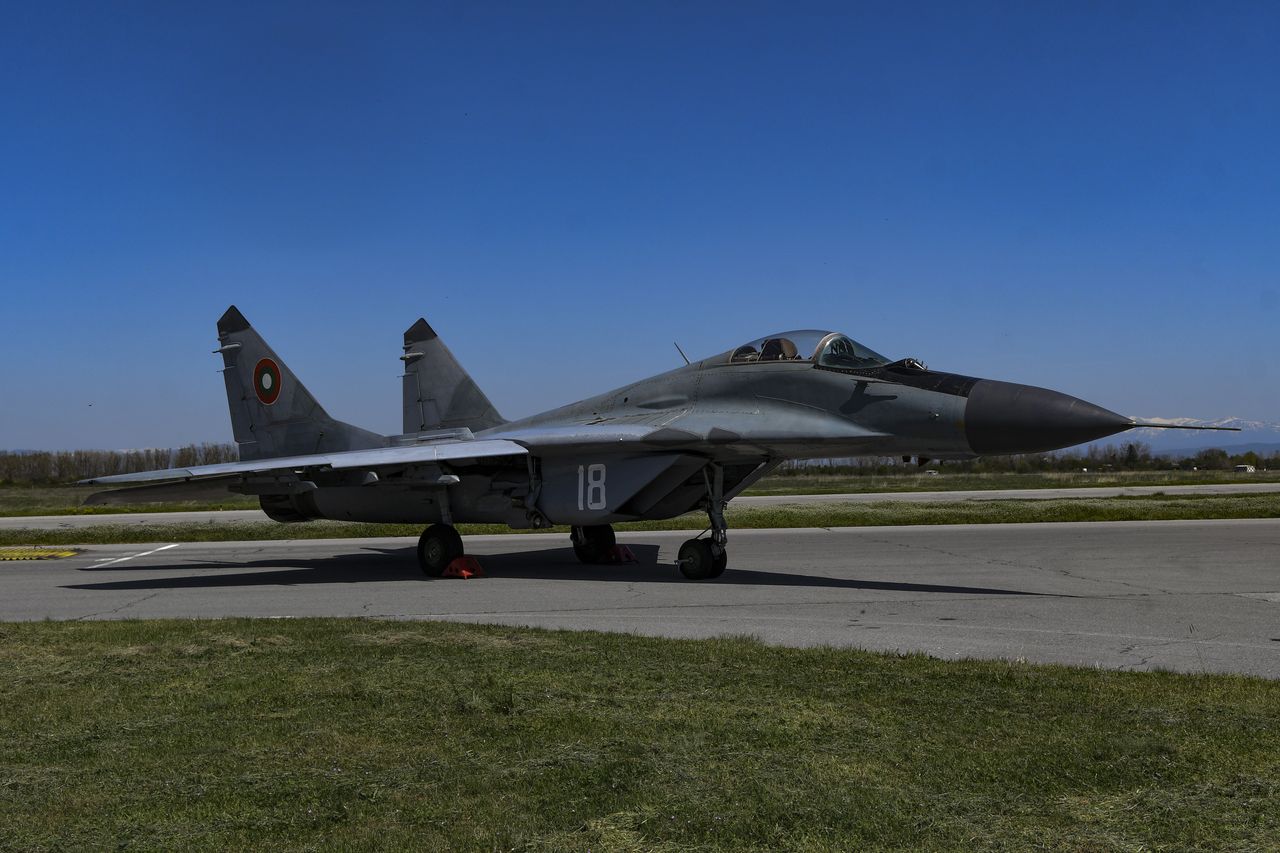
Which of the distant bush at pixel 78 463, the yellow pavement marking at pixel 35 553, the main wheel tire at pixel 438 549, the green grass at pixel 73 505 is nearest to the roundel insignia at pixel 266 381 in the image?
the main wheel tire at pixel 438 549

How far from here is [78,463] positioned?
8062 centimetres

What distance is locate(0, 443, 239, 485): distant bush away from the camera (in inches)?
2859

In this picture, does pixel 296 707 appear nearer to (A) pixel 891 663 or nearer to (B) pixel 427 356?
(A) pixel 891 663

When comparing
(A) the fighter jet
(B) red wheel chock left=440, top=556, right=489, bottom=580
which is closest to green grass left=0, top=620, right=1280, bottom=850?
(A) the fighter jet

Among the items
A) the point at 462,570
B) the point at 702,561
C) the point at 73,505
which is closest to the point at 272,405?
the point at 462,570

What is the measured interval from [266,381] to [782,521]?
41.7 feet

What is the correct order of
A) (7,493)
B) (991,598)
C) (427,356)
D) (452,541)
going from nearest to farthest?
(991,598), (452,541), (427,356), (7,493)

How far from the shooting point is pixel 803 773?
4.89 m

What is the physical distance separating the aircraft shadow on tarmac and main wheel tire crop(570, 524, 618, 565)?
29 cm

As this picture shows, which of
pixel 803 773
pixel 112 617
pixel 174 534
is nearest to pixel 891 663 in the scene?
pixel 803 773

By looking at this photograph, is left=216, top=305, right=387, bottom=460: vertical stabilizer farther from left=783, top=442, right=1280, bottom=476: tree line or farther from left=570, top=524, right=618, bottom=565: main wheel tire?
left=783, top=442, right=1280, bottom=476: tree line

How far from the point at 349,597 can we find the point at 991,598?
788 cm

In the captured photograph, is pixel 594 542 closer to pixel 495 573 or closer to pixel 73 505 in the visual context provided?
pixel 495 573

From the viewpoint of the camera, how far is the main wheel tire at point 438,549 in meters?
15.6
